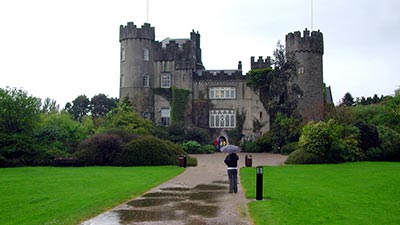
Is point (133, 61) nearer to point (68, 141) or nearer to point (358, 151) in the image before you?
point (68, 141)

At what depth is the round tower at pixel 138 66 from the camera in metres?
57.9

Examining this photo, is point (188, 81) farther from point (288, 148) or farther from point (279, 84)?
point (288, 148)

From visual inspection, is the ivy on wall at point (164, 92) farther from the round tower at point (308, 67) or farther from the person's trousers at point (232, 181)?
the person's trousers at point (232, 181)

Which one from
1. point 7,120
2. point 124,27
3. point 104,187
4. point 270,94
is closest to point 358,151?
point 270,94

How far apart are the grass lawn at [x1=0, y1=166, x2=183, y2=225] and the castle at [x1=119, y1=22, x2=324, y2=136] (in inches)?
1333

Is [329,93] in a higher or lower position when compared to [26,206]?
higher

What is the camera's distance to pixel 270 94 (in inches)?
2264

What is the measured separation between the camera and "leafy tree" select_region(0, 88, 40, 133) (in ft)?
133

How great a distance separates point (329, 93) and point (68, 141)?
54.0 meters

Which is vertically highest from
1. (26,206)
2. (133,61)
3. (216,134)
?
(133,61)

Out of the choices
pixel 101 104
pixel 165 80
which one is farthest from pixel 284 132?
pixel 101 104

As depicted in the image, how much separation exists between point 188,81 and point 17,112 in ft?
74.4

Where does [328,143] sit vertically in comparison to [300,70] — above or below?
below

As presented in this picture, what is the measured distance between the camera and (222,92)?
59031mm
